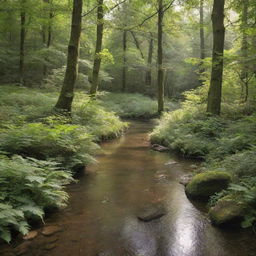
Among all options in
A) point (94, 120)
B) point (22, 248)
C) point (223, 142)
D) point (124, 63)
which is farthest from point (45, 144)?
point (124, 63)

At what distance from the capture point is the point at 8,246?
130 inches

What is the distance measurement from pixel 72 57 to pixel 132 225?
289 inches

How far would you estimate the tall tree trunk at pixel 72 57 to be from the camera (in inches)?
371

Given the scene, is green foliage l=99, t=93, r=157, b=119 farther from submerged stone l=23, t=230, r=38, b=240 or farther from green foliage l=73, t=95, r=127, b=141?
submerged stone l=23, t=230, r=38, b=240

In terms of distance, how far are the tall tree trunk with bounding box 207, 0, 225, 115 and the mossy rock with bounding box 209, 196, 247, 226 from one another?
20.4 feet

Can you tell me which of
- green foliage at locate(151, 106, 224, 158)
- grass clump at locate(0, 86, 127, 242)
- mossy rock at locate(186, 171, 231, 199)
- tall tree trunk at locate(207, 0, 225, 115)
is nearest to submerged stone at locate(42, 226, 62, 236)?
grass clump at locate(0, 86, 127, 242)

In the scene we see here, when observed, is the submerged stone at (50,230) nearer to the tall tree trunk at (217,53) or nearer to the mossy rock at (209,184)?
the mossy rock at (209,184)

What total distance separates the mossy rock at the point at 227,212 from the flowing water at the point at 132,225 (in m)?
0.14

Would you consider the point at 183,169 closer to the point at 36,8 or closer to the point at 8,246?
the point at 8,246

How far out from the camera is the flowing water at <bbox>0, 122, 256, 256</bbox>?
3.41 meters

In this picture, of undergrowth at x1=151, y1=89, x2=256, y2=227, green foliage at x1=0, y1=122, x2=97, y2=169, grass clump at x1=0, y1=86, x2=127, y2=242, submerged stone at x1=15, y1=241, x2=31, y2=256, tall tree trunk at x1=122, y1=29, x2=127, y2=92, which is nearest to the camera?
submerged stone at x1=15, y1=241, x2=31, y2=256

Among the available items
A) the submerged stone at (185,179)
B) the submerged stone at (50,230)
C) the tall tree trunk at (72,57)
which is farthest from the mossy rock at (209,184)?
the tall tree trunk at (72,57)

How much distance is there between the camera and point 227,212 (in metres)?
4.02

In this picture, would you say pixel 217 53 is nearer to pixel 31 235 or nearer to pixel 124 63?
pixel 31 235
